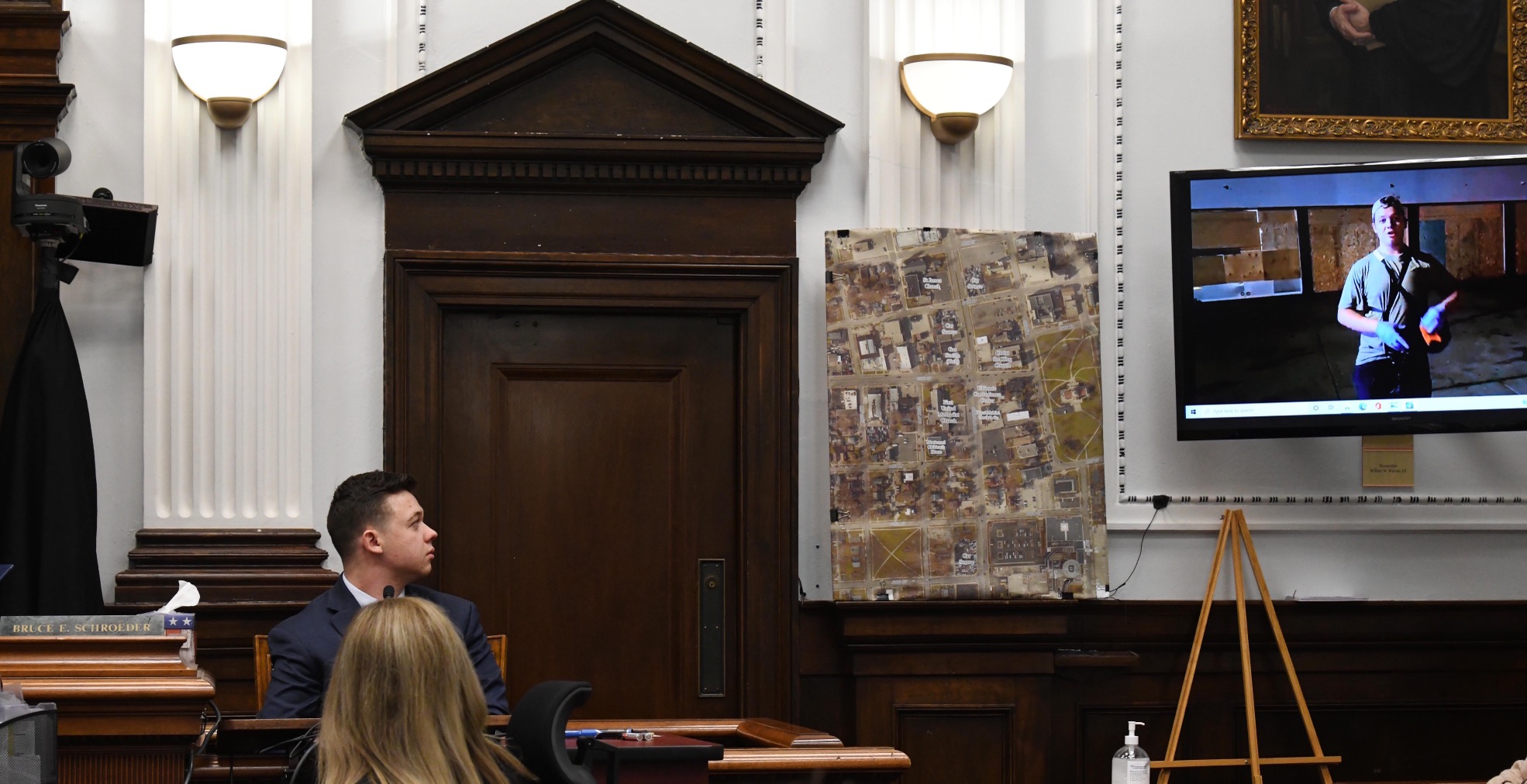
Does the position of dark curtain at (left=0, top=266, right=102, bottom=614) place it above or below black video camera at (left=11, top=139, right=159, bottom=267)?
below

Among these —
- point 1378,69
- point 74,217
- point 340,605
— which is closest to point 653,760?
point 340,605

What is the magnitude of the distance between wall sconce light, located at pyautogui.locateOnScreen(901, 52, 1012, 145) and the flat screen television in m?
0.62

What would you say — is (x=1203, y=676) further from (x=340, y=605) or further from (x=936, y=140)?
(x=340, y=605)

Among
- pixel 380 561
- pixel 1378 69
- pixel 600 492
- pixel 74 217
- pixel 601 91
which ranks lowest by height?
pixel 380 561

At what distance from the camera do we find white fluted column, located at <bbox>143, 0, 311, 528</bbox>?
5223mm

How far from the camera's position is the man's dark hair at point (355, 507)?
173 inches

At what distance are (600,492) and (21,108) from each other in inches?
81.1

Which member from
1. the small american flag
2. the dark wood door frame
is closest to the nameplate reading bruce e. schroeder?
the small american flag

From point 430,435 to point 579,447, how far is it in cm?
47

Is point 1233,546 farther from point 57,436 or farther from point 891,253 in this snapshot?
point 57,436

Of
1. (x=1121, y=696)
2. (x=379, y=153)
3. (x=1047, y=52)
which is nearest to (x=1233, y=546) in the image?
(x=1121, y=696)

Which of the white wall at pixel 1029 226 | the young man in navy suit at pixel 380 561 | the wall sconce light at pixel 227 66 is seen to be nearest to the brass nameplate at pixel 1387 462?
the white wall at pixel 1029 226

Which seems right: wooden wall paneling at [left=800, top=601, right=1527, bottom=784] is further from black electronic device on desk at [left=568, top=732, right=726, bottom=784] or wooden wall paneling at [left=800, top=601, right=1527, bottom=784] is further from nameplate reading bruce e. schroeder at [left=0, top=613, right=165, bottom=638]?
nameplate reading bruce e. schroeder at [left=0, top=613, right=165, bottom=638]

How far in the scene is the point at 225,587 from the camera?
5168 millimetres
